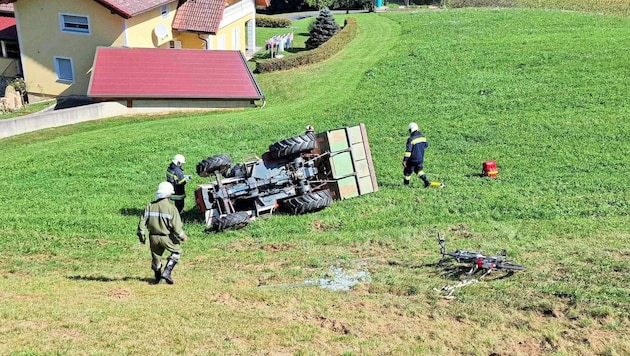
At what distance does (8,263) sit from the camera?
41.7ft

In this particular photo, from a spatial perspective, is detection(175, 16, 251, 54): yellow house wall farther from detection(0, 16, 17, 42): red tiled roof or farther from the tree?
detection(0, 16, 17, 42): red tiled roof

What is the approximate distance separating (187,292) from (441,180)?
28.7ft

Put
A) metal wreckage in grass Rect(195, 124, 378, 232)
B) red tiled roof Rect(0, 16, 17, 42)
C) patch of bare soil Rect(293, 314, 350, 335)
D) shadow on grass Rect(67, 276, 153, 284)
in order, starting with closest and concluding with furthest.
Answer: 1. patch of bare soil Rect(293, 314, 350, 335)
2. shadow on grass Rect(67, 276, 153, 284)
3. metal wreckage in grass Rect(195, 124, 378, 232)
4. red tiled roof Rect(0, 16, 17, 42)

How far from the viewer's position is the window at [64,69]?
33.5 metres

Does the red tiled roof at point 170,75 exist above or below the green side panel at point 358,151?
above

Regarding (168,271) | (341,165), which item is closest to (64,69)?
(341,165)

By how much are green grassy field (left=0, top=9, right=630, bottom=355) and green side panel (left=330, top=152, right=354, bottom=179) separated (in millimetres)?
804

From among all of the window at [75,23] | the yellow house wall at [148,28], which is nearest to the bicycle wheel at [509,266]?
the yellow house wall at [148,28]

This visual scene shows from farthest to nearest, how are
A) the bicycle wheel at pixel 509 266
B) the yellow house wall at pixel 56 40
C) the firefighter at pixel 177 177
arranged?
the yellow house wall at pixel 56 40, the firefighter at pixel 177 177, the bicycle wheel at pixel 509 266

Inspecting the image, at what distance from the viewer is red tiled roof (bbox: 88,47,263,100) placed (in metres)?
29.0

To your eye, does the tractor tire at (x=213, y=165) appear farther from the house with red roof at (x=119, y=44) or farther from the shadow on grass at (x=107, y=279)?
the house with red roof at (x=119, y=44)

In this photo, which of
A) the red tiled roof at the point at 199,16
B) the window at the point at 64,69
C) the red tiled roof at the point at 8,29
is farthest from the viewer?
the red tiled roof at the point at 8,29

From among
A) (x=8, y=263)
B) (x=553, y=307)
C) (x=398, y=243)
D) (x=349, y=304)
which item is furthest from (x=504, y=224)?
(x=8, y=263)

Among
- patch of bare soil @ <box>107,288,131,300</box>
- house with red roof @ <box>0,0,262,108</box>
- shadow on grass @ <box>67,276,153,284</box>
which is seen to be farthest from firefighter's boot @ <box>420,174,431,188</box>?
house with red roof @ <box>0,0,262,108</box>
